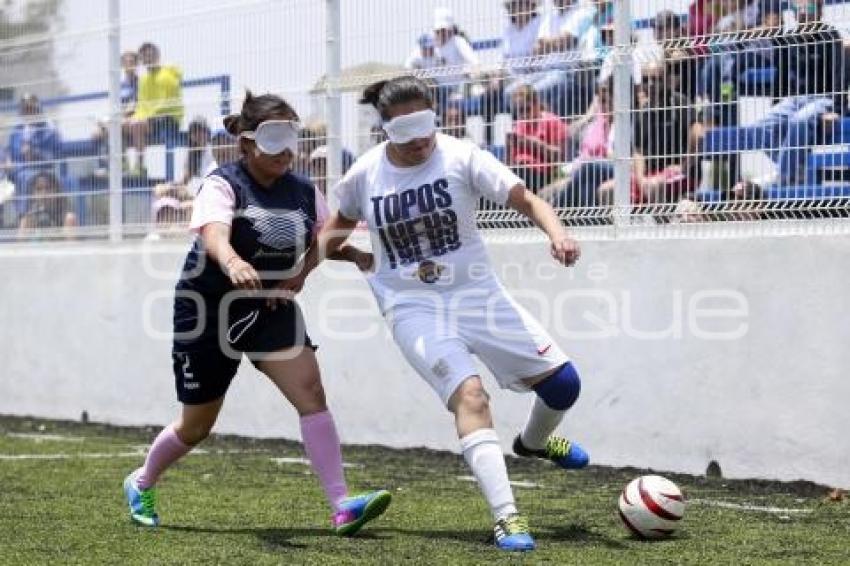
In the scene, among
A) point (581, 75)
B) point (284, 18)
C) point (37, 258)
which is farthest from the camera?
point (37, 258)

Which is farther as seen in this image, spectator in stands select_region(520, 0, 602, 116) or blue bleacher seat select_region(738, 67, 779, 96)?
spectator in stands select_region(520, 0, 602, 116)

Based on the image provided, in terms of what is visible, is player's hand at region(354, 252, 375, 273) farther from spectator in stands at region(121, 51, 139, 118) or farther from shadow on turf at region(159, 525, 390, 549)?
spectator in stands at region(121, 51, 139, 118)

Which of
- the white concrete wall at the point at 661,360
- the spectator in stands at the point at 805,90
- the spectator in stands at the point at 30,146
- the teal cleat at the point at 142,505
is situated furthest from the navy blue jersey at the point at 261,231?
the spectator in stands at the point at 30,146

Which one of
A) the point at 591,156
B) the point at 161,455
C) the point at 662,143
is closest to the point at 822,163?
the point at 662,143

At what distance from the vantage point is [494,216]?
11203 millimetres

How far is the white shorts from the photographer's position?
23.9ft

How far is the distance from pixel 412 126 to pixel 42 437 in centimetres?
637

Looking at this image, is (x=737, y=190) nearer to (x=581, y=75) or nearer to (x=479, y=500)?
(x=581, y=75)

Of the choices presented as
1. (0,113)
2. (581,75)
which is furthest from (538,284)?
(0,113)

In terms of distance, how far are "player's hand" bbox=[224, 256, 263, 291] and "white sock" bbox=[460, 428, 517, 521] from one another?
1106mm

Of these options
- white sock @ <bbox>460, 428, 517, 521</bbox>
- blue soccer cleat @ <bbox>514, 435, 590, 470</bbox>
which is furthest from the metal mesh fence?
white sock @ <bbox>460, 428, 517, 521</bbox>

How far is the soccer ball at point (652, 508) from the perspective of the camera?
23.3 feet

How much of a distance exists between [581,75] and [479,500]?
3.15 m

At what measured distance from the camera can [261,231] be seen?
7477 mm
